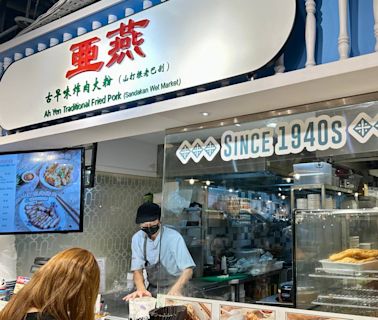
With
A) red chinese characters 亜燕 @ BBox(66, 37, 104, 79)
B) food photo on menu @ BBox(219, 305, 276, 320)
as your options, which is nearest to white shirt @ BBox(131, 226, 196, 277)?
food photo on menu @ BBox(219, 305, 276, 320)

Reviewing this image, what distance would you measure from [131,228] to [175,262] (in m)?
2.09

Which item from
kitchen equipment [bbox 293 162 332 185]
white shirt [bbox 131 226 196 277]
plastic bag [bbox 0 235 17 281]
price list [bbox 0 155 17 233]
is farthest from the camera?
plastic bag [bbox 0 235 17 281]

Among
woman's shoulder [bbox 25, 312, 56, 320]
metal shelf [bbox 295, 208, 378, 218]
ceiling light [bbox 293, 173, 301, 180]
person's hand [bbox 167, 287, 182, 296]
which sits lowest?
person's hand [bbox 167, 287, 182, 296]

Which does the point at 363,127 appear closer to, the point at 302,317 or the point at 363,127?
the point at 363,127

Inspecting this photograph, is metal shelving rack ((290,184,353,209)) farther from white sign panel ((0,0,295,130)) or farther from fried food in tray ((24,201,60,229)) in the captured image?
fried food in tray ((24,201,60,229))

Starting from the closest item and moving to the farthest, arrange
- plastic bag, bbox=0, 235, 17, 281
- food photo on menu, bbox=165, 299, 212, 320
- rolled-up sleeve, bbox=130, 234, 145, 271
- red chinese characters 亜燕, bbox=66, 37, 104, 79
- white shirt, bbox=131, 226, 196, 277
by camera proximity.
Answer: food photo on menu, bbox=165, 299, 212, 320 < white shirt, bbox=131, 226, 196, 277 < red chinese characters 亜燕, bbox=66, 37, 104, 79 < plastic bag, bbox=0, 235, 17, 281 < rolled-up sleeve, bbox=130, 234, 145, 271

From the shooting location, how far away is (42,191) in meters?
2.84

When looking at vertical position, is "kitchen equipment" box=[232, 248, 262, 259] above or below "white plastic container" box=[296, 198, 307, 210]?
below

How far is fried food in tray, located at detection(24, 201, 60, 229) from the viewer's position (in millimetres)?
2771

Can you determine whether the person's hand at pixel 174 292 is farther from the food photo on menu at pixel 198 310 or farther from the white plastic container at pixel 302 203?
the white plastic container at pixel 302 203

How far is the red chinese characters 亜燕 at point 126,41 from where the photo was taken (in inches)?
86.0

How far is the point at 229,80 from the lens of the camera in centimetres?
176

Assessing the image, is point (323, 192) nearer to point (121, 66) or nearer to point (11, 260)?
point (121, 66)

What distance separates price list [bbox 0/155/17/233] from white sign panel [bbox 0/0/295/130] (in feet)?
0.90
